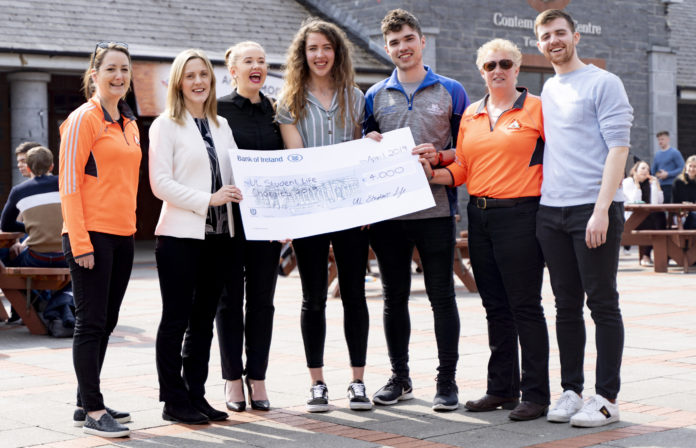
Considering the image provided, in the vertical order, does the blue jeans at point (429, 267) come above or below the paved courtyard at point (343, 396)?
above

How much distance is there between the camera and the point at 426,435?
4.94m

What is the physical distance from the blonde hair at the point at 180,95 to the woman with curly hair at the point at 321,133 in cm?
39

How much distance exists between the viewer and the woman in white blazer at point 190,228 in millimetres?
5230

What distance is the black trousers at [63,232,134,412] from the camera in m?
5.06

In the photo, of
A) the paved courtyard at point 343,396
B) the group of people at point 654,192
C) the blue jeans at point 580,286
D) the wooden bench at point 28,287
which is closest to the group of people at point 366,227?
the blue jeans at point 580,286

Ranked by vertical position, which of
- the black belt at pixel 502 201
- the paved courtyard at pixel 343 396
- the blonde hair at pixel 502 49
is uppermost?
the blonde hair at pixel 502 49

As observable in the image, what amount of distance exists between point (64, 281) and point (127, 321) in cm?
88

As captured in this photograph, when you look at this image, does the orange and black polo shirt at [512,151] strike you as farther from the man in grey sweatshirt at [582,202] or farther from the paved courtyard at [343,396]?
the paved courtyard at [343,396]

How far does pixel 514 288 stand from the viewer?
5324 mm

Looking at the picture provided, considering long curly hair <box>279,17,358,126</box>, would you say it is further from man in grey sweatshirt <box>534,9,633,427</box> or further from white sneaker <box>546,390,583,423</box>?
white sneaker <box>546,390,583,423</box>

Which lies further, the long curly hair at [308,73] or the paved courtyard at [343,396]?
the long curly hair at [308,73]

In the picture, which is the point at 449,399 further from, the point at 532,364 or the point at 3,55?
the point at 3,55

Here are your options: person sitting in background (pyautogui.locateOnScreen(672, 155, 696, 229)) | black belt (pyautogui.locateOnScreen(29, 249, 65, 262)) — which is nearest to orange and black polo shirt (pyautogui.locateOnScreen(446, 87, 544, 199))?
black belt (pyautogui.locateOnScreen(29, 249, 65, 262))

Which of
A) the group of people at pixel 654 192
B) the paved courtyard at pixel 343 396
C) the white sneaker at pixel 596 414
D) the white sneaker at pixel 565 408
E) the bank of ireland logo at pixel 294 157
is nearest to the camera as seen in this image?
the paved courtyard at pixel 343 396
